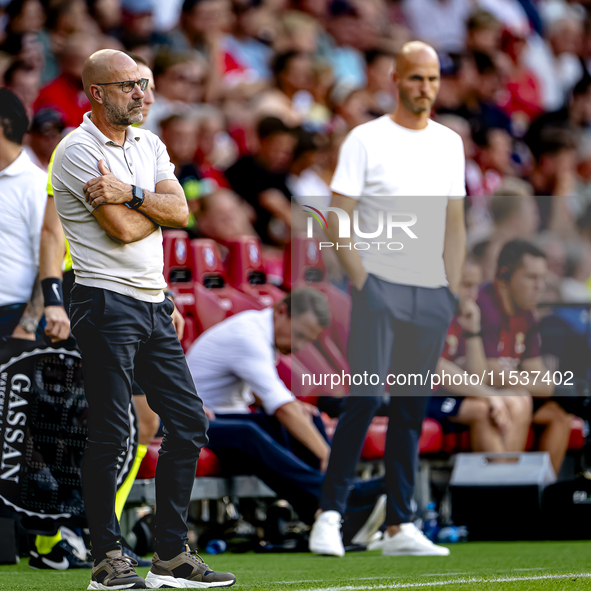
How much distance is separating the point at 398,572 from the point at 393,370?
0.98m

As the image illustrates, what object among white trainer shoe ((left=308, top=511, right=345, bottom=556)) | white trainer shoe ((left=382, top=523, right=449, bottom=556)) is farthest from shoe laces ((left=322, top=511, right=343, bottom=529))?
white trainer shoe ((left=382, top=523, right=449, bottom=556))

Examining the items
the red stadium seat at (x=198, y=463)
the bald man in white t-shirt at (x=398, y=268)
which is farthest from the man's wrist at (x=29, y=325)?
the bald man in white t-shirt at (x=398, y=268)

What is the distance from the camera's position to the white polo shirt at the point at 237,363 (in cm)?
562

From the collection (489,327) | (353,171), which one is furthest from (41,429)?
(489,327)

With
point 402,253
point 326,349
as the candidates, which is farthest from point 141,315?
point 326,349

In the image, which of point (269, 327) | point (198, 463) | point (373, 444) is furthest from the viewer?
point (373, 444)

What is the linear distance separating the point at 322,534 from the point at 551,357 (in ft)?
8.13

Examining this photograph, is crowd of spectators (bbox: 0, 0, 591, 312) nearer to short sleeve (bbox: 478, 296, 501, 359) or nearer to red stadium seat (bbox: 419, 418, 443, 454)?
short sleeve (bbox: 478, 296, 501, 359)

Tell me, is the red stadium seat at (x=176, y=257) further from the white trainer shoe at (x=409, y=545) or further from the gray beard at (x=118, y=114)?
the gray beard at (x=118, y=114)

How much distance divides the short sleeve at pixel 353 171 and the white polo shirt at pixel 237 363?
1.17m

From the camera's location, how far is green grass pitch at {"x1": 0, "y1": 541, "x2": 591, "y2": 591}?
352 cm

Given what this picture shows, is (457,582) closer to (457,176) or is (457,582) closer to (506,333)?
(457,176)

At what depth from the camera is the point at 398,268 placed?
15.9ft

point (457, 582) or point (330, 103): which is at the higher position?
point (330, 103)
